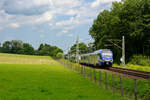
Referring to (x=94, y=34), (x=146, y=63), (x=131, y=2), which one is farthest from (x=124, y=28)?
(x=94, y=34)

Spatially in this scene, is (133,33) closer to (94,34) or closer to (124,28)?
(124,28)

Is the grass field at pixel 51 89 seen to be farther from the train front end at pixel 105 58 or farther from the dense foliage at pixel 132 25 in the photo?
the dense foliage at pixel 132 25

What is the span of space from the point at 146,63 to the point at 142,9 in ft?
56.7

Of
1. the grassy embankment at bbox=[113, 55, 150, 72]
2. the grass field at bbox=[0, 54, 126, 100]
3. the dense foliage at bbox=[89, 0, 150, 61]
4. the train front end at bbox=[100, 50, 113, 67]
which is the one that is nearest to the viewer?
the grass field at bbox=[0, 54, 126, 100]

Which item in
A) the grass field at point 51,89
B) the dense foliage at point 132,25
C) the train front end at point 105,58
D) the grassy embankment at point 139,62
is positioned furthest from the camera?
the dense foliage at point 132,25

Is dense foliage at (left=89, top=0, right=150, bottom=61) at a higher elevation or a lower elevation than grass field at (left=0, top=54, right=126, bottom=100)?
higher

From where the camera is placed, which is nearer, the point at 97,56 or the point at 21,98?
the point at 21,98

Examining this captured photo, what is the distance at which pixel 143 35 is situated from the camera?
185 ft

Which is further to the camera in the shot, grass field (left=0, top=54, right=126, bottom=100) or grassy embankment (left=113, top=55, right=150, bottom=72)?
grassy embankment (left=113, top=55, right=150, bottom=72)

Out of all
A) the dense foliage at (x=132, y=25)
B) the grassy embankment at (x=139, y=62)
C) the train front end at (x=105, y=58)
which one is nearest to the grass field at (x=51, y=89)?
the train front end at (x=105, y=58)

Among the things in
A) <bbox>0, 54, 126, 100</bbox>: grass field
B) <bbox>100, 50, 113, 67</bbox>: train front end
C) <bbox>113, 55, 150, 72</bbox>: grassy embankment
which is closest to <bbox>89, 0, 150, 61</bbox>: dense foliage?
<bbox>113, 55, 150, 72</bbox>: grassy embankment

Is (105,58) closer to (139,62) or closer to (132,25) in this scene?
(139,62)

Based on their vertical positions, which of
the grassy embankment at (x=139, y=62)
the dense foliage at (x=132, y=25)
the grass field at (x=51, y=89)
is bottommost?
the grass field at (x=51, y=89)

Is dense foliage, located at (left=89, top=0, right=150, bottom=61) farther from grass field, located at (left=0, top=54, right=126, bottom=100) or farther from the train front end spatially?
grass field, located at (left=0, top=54, right=126, bottom=100)
